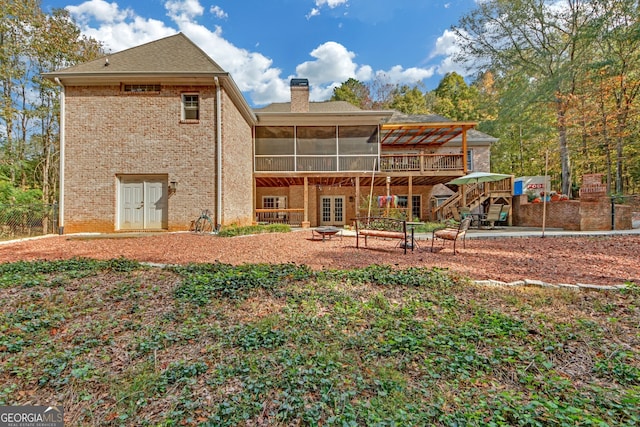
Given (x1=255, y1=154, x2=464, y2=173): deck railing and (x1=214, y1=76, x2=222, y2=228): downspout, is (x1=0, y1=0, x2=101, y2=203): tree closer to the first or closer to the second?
(x1=214, y1=76, x2=222, y2=228): downspout

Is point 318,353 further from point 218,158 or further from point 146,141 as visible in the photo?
point 146,141

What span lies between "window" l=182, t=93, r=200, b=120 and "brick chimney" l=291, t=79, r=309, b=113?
248 inches

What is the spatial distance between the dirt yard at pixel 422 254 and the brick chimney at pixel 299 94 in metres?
9.91

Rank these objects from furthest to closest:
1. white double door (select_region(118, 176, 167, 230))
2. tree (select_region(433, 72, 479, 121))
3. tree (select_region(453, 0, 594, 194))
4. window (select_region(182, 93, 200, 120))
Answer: tree (select_region(433, 72, 479, 121)) < tree (select_region(453, 0, 594, 194)) < window (select_region(182, 93, 200, 120)) < white double door (select_region(118, 176, 167, 230))

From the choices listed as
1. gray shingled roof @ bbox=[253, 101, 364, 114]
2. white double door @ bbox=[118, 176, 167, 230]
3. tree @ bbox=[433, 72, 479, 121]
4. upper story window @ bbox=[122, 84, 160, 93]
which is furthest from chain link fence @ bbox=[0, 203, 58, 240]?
tree @ bbox=[433, 72, 479, 121]

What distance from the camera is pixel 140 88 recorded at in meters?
10.3

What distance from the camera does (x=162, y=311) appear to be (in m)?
3.19

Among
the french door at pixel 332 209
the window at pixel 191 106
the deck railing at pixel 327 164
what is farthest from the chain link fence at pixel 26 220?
the french door at pixel 332 209

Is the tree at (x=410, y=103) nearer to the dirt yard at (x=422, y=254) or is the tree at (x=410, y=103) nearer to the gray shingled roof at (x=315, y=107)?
the gray shingled roof at (x=315, y=107)

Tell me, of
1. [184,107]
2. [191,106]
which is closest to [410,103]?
[191,106]

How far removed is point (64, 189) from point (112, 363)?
10783 millimetres

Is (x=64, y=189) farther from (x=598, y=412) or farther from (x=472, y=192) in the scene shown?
(x=472, y=192)

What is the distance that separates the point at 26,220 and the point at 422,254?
14835 mm

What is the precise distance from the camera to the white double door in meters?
10.2
